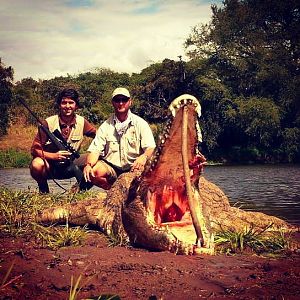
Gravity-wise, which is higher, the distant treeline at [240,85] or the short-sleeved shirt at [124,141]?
the distant treeline at [240,85]

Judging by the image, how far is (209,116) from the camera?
89.3ft

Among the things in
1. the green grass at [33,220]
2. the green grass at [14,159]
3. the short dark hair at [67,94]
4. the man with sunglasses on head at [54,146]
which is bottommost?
the green grass at [14,159]

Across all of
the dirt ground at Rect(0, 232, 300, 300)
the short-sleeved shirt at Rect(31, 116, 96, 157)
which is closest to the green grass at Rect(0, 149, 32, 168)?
the short-sleeved shirt at Rect(31, 116, 96, 157)

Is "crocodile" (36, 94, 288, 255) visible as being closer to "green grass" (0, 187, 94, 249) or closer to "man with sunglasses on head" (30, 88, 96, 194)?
"green grass" (0, 187, 94, 249)

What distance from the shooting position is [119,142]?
627 centimetres

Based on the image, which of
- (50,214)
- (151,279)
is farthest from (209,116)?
(151,279)

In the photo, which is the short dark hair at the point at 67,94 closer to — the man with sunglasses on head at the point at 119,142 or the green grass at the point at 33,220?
the man with sunglasses on head at the point at 119,142

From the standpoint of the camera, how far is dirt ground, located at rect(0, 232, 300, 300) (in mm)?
2547

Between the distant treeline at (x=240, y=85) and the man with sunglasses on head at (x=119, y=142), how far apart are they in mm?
15985

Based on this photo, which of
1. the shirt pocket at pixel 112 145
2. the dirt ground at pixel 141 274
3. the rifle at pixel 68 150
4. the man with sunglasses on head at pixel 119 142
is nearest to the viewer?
the dirt ground at pixel 141 274

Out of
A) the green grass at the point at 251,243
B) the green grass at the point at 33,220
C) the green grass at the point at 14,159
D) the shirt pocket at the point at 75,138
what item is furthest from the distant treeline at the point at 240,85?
the green grass at the point at 251,243

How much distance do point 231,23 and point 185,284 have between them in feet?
87.3

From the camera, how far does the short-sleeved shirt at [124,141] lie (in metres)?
6.21

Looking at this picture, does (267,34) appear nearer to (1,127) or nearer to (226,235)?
(1,127)
